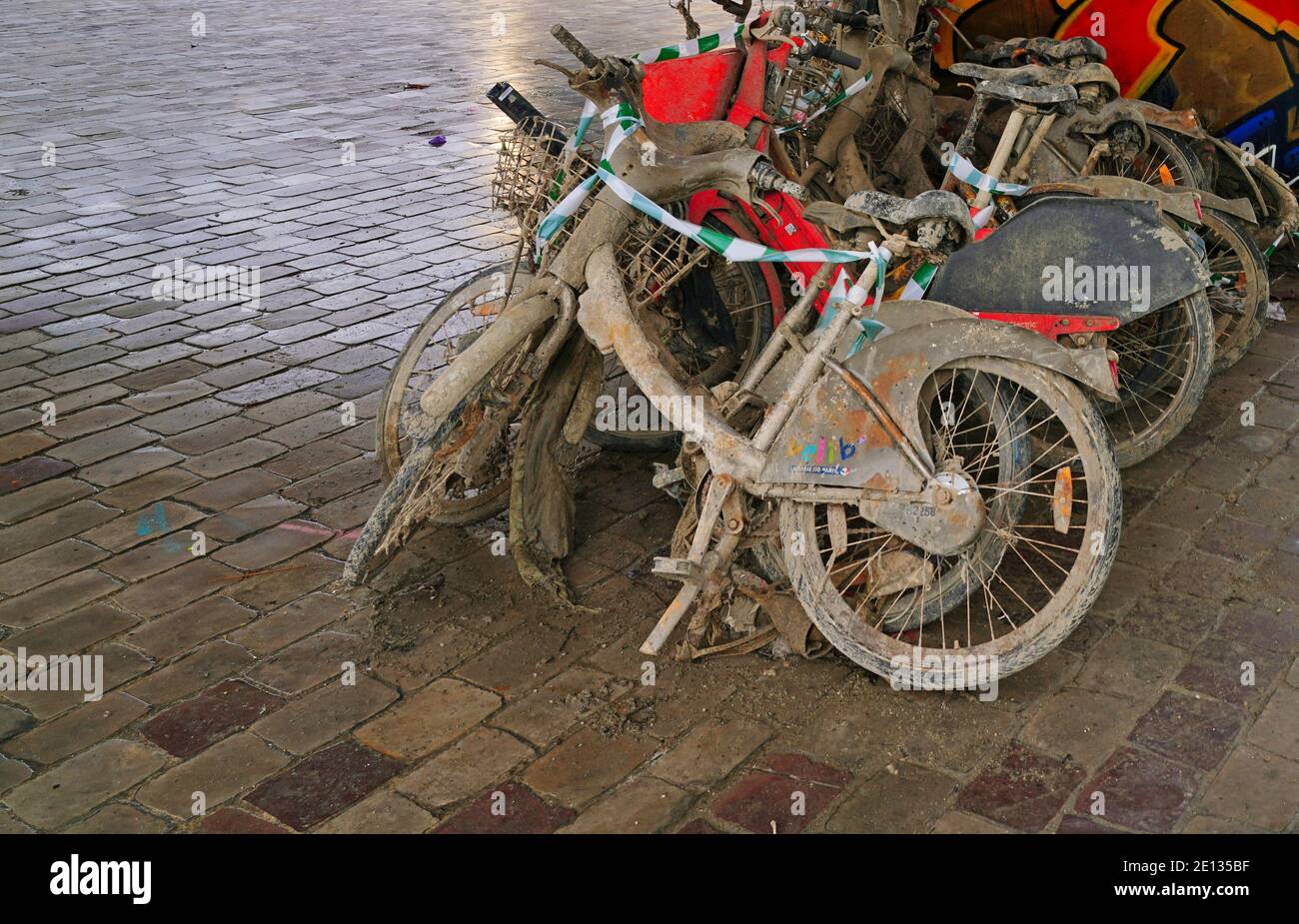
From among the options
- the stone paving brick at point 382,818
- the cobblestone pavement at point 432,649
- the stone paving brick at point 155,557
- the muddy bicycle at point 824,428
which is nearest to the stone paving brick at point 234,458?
the cobblestone pavement at point 432,649

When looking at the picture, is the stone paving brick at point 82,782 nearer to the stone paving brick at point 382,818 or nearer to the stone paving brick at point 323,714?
the stone paving brick at point 323,714

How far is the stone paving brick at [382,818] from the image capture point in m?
3.08

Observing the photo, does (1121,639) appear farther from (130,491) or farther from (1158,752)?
(130,491)

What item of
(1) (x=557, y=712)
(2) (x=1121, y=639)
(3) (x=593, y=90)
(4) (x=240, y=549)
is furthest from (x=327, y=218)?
(2) (x=1121, y=639)

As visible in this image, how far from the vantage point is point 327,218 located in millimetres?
8109

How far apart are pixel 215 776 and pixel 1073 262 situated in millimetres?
3239

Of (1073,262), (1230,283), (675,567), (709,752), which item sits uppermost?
(1073,262)

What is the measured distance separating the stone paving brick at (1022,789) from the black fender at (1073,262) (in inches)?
69.5

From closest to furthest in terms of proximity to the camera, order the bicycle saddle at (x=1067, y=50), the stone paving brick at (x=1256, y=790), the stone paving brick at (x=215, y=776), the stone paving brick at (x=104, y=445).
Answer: the stone paving brick at (x=1256, y=790), the stone paving brick at (x=215, y=776), the stone paving brick at (x=104, y=445), the bicycle saddle at (x=1067, y=50)

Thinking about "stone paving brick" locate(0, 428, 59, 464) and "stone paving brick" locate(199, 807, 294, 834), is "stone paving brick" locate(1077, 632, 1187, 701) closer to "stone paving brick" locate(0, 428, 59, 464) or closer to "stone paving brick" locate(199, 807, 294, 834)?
"stone paving brick" locate(199, 807, 294, 834)

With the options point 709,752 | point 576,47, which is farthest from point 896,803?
point 576,47

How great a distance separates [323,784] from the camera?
10.6ft

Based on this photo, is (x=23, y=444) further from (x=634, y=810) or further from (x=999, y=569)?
(x=999, y=569)

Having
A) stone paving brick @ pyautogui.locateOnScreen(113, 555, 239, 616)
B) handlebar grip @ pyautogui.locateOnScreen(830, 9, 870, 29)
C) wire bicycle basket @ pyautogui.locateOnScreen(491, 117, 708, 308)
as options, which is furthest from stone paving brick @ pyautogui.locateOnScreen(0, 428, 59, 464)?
handlebar grip @ pyautogui.locateOnScreen(830, 9, 870, 29)
